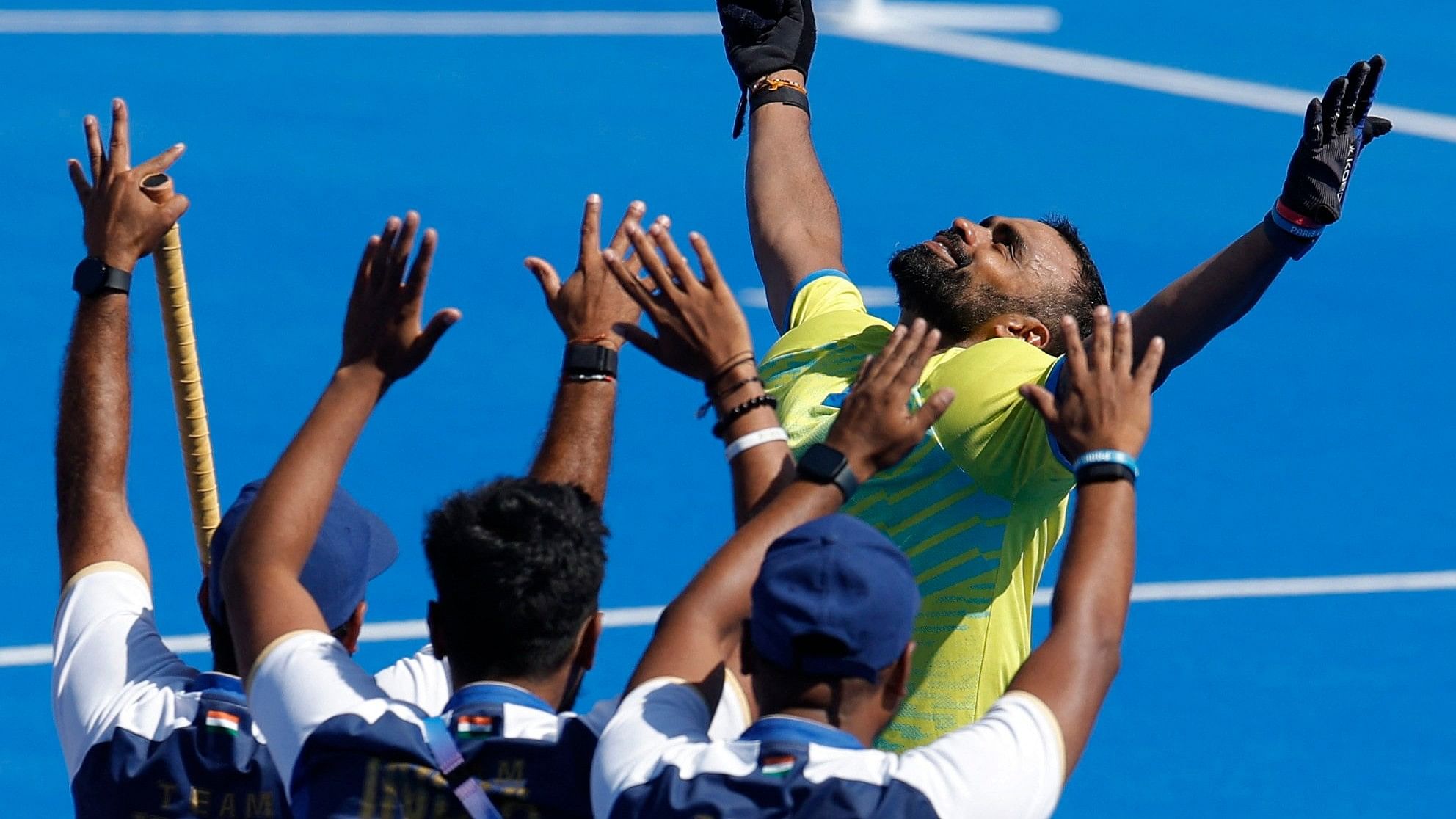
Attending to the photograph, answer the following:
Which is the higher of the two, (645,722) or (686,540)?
(686,540)

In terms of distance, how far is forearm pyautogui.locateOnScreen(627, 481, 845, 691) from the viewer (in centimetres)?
368

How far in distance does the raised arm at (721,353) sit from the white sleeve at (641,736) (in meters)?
0.51

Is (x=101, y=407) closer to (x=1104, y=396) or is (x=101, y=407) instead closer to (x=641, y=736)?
(x=641, y=736)

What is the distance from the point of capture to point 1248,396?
10.6 metres

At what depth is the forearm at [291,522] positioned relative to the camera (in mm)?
3596

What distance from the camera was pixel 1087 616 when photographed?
354 centimetres

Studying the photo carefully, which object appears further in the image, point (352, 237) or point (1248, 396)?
point (352, 237)

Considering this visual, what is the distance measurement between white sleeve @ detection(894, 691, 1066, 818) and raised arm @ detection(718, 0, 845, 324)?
8.11ft

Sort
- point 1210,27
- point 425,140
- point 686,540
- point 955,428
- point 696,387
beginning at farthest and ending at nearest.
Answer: point 1210,27, point 425,140, point 696,387, point 686,540, point 955,428

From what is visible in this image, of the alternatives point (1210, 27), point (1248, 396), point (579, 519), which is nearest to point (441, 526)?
point (579, 519)

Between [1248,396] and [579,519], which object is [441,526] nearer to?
[579,519]

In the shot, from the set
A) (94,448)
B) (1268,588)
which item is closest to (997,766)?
(94,448)

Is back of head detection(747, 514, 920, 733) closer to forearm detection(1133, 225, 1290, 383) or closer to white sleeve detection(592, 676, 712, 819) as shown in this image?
white sleeve detection(592, 676, 712, 819)

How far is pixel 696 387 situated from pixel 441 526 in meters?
6.94
